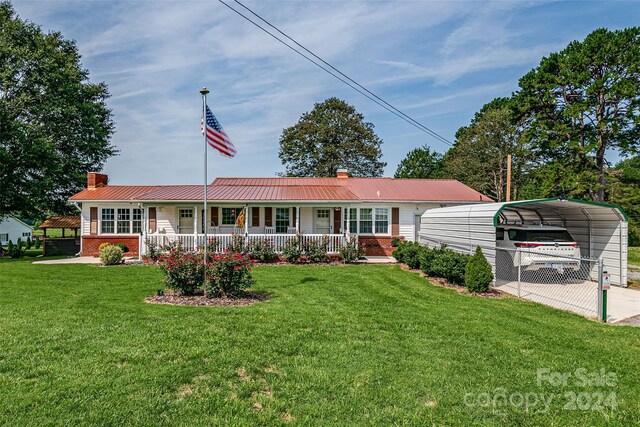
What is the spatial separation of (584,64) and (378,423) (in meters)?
26.0

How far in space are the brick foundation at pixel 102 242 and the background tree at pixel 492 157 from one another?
29.0m

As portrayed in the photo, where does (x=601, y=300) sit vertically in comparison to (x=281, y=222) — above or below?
below

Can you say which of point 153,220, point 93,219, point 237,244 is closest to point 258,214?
point 237,244

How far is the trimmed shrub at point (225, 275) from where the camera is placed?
26.8 feet

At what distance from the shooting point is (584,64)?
69.4 feet

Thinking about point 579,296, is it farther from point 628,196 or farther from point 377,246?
point 628,196

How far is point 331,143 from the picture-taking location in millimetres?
40250

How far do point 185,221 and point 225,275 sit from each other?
37.5ft

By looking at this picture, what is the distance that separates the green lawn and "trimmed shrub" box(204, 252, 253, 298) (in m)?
1.10

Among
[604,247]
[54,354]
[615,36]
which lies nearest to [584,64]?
[615,36]

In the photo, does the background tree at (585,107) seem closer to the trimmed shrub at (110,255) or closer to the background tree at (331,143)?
the background tree at (331,143)

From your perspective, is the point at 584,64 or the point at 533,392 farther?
the point at 584,64

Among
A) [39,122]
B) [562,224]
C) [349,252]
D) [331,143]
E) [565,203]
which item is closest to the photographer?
[565,203]

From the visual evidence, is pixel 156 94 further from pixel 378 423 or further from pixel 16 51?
pixel 378 423
